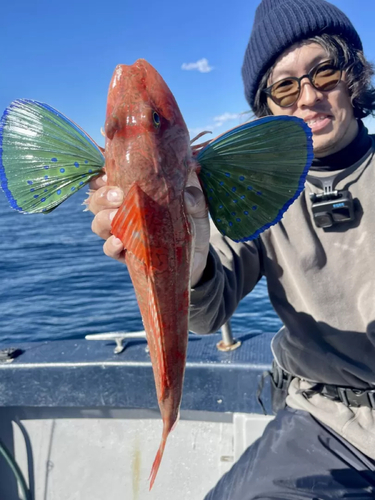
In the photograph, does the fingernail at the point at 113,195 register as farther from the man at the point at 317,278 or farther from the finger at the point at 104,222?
the man at the point at 317,278

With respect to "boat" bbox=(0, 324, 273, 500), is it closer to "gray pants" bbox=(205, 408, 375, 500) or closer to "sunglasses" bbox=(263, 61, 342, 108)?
"gray pants" bbox=(205, 408, 375, 500)

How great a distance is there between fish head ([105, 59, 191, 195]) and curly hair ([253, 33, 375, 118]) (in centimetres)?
194

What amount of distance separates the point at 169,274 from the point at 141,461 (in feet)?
11.3

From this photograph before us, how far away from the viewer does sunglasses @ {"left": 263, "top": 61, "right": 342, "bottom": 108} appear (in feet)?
10.2

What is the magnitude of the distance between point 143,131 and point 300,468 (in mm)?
Answer: 2372

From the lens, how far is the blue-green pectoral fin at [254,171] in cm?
196

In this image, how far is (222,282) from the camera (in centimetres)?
262

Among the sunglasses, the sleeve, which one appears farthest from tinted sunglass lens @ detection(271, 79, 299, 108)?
the sleeve

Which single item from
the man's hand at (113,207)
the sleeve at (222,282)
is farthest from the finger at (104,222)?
the sleeve at (222,282)

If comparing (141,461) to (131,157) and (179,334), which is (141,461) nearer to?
(179,334)

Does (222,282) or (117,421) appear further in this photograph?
(117,421)

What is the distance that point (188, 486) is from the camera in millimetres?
4336

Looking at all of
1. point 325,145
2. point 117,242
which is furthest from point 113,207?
point 325,145

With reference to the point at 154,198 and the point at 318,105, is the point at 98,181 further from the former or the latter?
the point at 318,105
